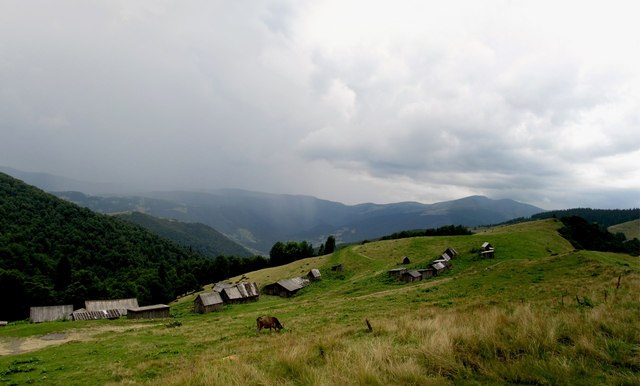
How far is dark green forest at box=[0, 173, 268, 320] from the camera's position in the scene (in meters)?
84.6

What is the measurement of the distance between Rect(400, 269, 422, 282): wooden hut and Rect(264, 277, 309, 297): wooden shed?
22623 millimetres

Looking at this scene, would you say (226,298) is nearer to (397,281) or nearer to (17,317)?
(397,281)

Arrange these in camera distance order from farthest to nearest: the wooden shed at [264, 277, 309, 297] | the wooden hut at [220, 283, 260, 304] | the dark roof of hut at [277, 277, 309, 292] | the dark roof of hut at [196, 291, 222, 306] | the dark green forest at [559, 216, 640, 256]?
the dark green forest at [559, 216, 640, 256] → the dark roof of hut at [277, 277, 309, 292] → the wooden shed at [264, 277, 309, 297] → the wooden hut at [220, 283, 260, 304] → the dark roof of hut at [196, 291, 222, 306]

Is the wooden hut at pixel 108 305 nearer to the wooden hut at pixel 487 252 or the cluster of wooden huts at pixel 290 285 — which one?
the cluster of wooden huts at pixel 290 285

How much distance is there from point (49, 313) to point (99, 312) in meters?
8.08

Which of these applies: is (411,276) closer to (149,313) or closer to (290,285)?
(290,285)

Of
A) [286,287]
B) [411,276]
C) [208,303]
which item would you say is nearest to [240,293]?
[208,303]

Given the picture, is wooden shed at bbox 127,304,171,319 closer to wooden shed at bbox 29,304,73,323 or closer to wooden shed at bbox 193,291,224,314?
wooden shed at bbox 193,291,224,314

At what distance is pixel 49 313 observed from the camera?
62.3 m

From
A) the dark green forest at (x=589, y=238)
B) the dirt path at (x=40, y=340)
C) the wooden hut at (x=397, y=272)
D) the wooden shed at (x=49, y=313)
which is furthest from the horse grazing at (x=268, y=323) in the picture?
the dark green forest at (x=589, y=238)

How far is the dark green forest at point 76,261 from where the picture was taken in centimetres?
8462

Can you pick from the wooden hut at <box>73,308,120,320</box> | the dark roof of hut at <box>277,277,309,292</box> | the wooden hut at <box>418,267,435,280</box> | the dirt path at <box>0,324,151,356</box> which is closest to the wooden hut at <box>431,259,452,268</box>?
the wooden hut at <box>418,267,435,280</box>

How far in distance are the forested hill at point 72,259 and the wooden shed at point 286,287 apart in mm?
51887

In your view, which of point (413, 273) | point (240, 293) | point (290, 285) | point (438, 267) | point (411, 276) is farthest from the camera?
point (290, 285)
